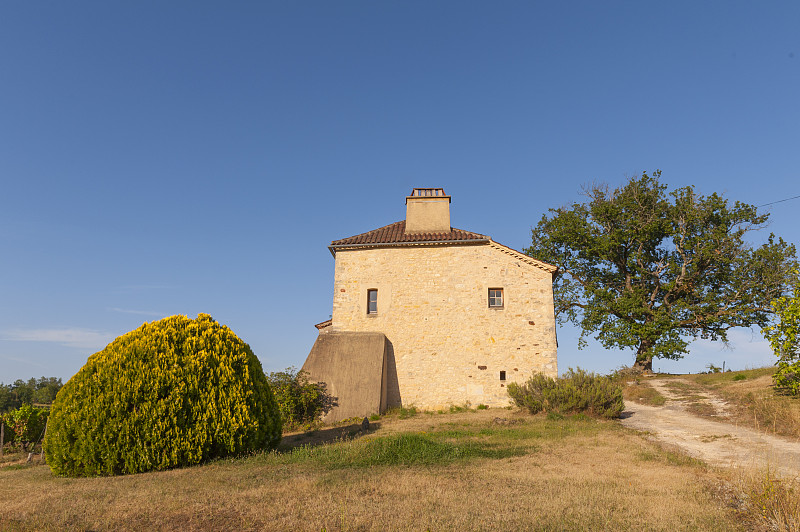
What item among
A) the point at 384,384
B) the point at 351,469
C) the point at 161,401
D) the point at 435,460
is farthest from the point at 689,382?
the point at 161,401

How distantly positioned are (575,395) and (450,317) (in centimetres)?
561

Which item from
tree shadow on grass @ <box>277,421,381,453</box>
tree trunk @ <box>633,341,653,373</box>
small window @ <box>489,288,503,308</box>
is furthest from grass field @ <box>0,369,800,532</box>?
tree trunk @ <box>633,341,653,373</box>

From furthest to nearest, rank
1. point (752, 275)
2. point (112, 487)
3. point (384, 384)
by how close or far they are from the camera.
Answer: point (752, 275) < point (384, 384) < point (112, 487)

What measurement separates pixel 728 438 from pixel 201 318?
11894 mm

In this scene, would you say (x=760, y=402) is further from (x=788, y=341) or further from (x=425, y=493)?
(x=425, y=493)

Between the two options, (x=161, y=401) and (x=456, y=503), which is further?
(x=161, y=401)

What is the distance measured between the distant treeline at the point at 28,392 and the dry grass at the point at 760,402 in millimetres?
43148

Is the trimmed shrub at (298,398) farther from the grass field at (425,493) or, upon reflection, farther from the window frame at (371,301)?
the grass field at (425,493)

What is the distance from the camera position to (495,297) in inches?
717

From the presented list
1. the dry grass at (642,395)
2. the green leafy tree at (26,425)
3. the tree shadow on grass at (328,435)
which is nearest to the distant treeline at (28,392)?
the green leafy tree at (26,425)

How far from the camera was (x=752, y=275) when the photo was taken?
23.7 metres

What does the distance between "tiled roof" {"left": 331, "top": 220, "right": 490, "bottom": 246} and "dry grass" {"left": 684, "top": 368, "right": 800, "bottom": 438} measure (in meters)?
9.86

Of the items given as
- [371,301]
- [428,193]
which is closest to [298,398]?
[371,301]

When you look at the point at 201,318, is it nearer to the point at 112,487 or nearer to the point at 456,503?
the point at 112,487
